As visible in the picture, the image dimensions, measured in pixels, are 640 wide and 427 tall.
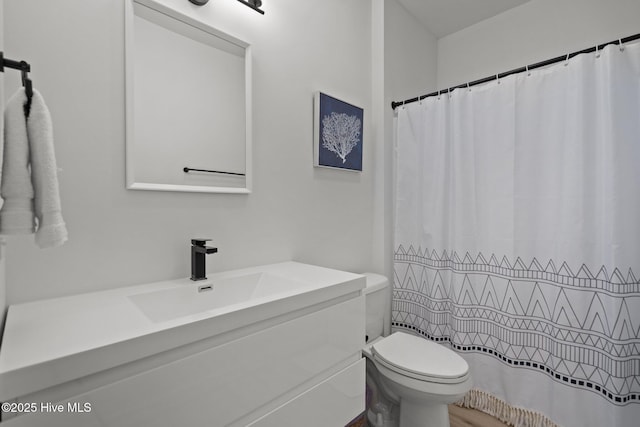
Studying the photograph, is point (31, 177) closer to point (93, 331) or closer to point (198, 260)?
point (93, 331)

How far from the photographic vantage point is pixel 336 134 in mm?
1690

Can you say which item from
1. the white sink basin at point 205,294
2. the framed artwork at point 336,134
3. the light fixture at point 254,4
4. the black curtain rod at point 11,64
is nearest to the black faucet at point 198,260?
the white sink basin at point 205,294

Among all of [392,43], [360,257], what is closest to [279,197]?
[360,257]

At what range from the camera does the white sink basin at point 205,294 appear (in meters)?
0.93

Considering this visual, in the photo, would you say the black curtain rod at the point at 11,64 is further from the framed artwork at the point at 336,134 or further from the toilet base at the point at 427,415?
the toilet base at the point at 427,415

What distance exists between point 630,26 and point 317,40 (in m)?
1.85

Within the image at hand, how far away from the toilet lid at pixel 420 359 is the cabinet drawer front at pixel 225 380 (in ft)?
1.59

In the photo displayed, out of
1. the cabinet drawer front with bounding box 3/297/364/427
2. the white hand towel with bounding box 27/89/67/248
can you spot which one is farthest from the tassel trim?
the white hand towel with bounding box 27/89/67/248

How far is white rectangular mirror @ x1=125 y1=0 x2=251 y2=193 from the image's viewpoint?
1.02 metres

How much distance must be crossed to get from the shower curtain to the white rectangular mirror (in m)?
1.17

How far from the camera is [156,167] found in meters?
1.06

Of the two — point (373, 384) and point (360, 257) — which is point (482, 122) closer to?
point (360, 257)

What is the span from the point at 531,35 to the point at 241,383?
274 cm

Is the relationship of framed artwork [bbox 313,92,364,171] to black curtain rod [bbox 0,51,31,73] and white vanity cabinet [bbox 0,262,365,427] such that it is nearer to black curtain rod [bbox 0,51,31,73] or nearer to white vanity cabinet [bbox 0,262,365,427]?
white vanity cabinet [bbox 0,262,365,427]
